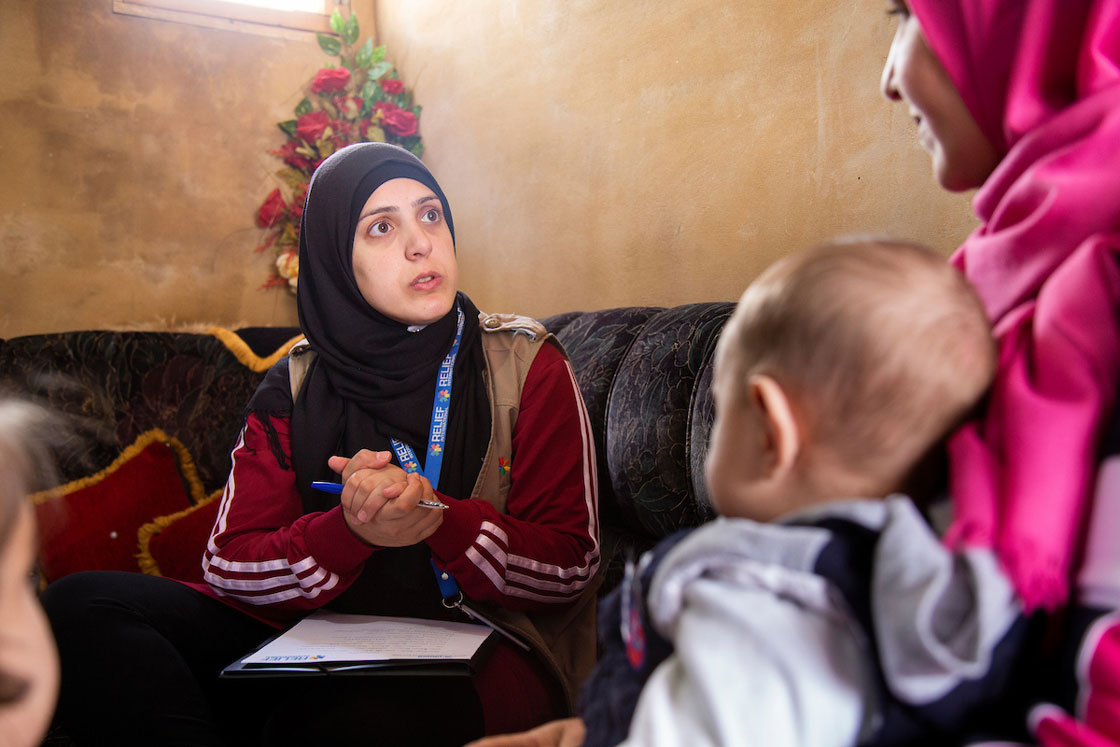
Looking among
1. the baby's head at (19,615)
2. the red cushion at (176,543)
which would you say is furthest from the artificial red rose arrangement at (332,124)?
the baby's head at (19,615)

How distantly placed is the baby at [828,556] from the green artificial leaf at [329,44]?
11.9ft

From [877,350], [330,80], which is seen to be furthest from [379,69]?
[877,350]

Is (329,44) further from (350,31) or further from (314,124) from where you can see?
(314,124)

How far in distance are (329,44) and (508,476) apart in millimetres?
3093

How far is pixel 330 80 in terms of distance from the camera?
3.58m

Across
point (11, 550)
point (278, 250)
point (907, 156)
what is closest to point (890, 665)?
point (11, 550)

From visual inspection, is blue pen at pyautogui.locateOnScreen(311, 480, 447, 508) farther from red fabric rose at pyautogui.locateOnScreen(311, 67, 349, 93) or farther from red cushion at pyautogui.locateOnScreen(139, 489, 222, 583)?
red fabric rose at pyautogui.locateOnScreen(311, 67, 349, 93)

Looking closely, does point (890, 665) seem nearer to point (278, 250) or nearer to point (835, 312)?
point (835, 312)

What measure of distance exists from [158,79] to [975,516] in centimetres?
396

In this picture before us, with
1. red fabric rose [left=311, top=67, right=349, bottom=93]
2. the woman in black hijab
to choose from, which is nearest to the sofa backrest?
Result: the woman in black hijab

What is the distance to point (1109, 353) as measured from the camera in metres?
0.52

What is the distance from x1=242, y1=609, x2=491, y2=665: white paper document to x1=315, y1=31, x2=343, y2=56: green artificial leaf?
320 cm

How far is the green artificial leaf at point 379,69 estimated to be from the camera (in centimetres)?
363

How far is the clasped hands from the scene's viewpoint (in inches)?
43.3
